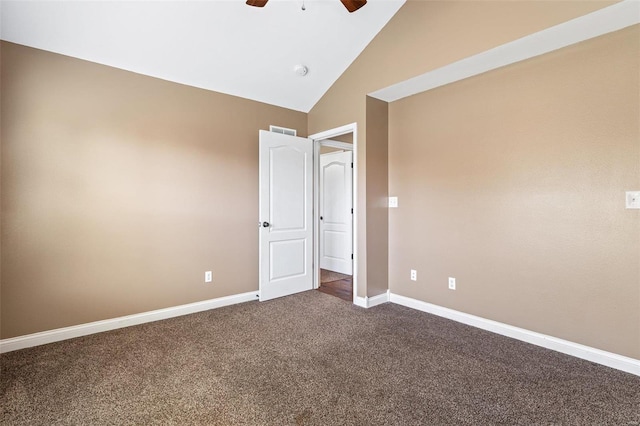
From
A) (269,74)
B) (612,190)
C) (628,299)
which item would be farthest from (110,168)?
(628,299)

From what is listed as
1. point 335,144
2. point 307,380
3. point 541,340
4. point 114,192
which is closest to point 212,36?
point 114,192

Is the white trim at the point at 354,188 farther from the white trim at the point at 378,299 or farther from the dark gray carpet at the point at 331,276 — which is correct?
the dark gray carpet at the point at 331,276

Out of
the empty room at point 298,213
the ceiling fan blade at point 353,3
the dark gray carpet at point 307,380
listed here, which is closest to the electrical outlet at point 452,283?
the empty room at point 298,213

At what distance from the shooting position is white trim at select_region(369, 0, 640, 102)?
82.8 inches

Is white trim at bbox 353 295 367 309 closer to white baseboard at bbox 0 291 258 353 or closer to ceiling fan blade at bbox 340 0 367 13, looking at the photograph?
white baseboard at bbox 0 291 258 353

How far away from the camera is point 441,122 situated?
131 inches

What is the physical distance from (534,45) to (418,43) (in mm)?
1003

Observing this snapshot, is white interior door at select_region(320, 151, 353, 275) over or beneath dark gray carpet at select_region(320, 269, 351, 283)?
over

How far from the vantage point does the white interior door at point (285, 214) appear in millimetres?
3867

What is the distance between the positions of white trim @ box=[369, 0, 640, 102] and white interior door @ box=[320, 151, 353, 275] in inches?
82.2

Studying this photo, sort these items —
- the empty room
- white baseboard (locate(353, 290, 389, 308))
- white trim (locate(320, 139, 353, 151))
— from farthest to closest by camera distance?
1. white trim (locate(320, 139, 353, 151))
2. white baseboard (locate(353, 290, 389, 308))
3. the empty room

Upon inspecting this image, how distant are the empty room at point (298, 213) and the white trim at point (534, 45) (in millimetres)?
22

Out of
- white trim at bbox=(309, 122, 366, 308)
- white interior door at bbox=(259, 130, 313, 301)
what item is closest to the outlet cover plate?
white trim at bbox=(309, 122, 366, 308)

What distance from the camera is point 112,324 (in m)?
3.00
